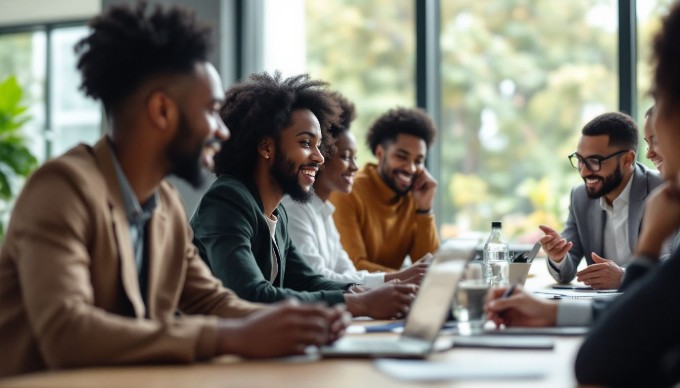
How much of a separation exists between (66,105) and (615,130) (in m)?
4.28

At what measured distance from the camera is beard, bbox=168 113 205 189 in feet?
5.91

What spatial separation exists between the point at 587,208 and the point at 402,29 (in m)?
2.15

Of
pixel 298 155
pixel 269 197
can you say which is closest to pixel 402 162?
pixel 298 155

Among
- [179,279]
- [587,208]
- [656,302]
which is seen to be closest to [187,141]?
[179,279]

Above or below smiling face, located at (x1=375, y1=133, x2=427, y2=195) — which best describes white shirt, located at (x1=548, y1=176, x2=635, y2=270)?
below

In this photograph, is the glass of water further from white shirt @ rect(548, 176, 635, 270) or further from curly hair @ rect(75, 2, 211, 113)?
white shirt @ rect(548, 176, 635, 270)

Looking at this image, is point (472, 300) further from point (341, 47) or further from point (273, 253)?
point (341, 47)

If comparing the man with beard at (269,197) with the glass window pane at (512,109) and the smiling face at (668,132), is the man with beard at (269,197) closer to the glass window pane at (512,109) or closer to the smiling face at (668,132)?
the smiling face at (668,132)

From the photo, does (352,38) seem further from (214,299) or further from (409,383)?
(409,383)

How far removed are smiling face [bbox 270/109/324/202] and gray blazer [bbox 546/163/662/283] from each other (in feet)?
4.28

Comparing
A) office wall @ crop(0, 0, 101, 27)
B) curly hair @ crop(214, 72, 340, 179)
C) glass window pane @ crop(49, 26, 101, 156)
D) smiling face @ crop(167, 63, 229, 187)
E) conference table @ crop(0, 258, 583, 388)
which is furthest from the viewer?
glass window pane @ crop(49, 26, 101, 156)

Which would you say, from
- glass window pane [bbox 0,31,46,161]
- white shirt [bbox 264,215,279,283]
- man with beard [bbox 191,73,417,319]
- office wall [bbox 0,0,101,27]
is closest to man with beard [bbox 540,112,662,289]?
man with beard [bbox 191,73,417,319]

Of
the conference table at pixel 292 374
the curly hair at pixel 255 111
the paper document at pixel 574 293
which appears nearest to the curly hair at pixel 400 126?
the curly hair at pixel 255 111

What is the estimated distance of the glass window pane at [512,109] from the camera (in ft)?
18.5
